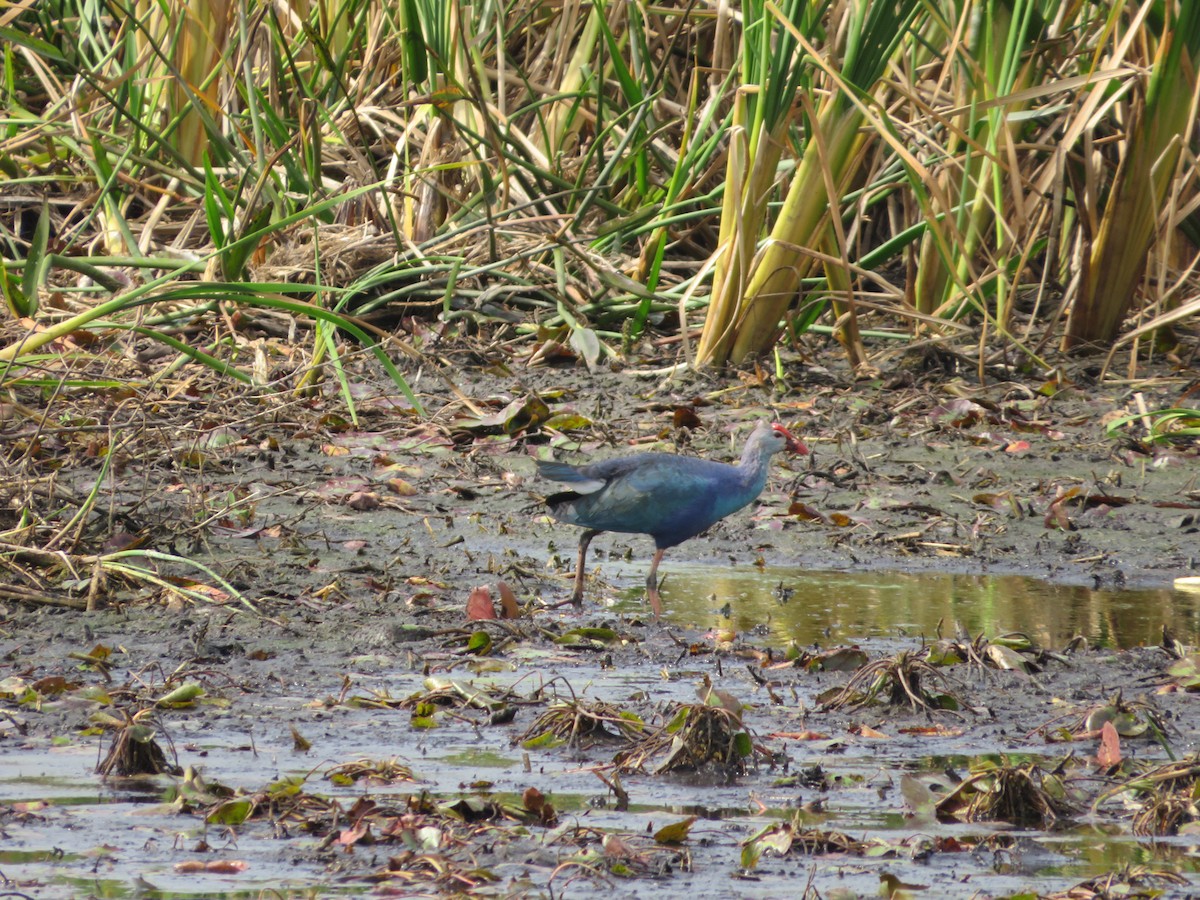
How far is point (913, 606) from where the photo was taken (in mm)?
5195

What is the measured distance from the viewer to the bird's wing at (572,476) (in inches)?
205

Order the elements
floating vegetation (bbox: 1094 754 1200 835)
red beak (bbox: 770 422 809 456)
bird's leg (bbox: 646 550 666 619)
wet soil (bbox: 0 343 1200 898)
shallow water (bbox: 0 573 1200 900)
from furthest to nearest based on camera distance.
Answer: red beak (bbox: 770 422 809 456), bird's leg (bbox: 646 550 666 619), floating vegetation (bbox: 1094 754 1200 835), wet soil (bbox: 0 343 1200 898), shallow water (bbox: 0 573 1200 900)

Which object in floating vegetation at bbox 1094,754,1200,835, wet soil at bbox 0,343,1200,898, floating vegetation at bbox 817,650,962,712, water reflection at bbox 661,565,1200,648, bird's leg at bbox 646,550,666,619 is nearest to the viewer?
wet soil at bbox 0,343,1200,898

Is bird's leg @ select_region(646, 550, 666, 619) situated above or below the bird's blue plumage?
below

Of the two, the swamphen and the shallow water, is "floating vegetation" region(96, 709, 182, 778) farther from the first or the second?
the swamphen

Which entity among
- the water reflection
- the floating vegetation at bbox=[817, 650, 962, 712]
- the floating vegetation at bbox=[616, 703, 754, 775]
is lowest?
the water reflection

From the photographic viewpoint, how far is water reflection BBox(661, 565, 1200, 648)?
15.9 ft

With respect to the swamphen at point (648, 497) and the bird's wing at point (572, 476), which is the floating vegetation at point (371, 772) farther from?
the bird's wing at point (572, 476)

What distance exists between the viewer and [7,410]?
5.35m

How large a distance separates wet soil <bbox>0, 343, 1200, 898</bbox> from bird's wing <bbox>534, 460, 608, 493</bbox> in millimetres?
352

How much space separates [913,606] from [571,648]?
124 cm

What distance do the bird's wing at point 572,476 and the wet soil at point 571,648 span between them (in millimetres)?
352

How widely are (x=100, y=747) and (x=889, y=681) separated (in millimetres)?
1857

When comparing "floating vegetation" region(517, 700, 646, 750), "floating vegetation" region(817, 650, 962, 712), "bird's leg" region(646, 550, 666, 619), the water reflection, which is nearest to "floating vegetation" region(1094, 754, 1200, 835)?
"floating vegetation" region(817, 650, 962, 712)
